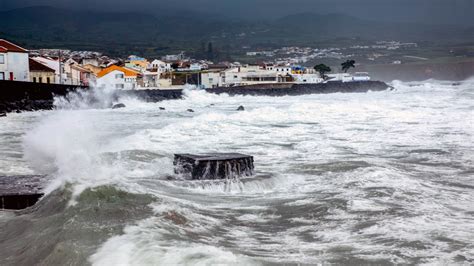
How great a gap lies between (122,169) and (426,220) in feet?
20.0

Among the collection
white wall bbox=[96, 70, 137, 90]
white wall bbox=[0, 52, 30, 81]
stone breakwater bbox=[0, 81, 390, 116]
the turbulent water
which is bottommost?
the turbulent water

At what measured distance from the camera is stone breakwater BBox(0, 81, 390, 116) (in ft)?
110

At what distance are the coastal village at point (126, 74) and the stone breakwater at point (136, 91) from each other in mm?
5655

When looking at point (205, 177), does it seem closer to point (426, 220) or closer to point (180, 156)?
point (180, 156)

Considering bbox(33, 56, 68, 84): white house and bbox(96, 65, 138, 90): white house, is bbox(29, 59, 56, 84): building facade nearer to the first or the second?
bbox(33, 56, 68, 84): white house

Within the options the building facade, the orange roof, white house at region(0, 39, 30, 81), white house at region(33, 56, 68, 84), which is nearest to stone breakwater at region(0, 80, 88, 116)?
white house at region(0, 39, 30, 81)

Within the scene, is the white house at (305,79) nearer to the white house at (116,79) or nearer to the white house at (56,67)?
the white house at (116,79)

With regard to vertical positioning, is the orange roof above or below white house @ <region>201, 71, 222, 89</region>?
above

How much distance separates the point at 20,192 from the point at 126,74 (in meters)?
64.3

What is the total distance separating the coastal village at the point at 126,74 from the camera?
46219 millimetres

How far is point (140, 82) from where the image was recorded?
253 feet

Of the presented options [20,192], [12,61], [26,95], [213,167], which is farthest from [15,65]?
[20,192]

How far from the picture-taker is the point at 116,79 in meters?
69.5

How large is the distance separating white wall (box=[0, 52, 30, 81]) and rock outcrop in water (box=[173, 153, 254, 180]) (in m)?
39.1
